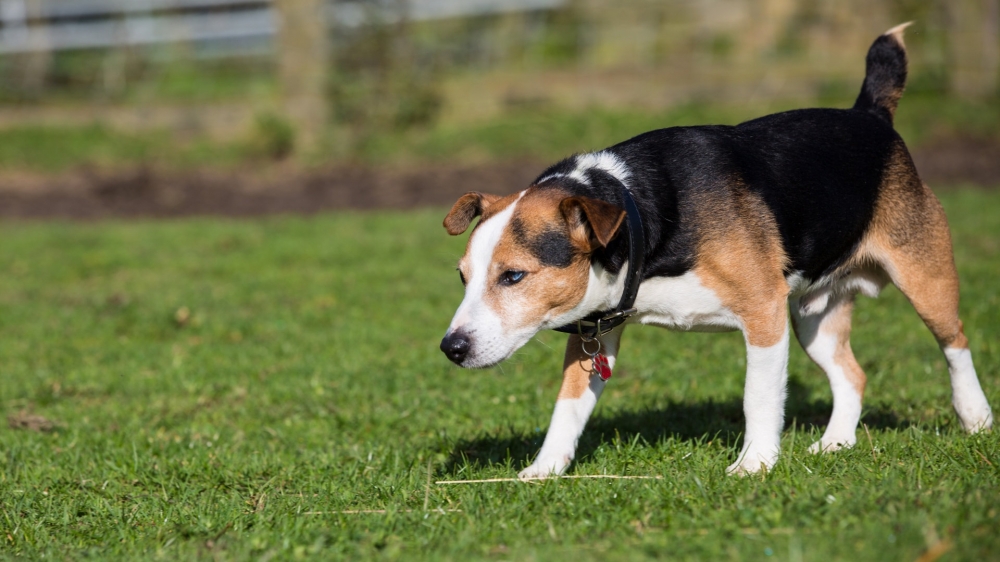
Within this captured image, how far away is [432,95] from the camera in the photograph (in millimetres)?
19875

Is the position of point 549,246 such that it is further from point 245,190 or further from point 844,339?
point 245,190

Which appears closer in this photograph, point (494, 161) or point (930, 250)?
point (930, 250)

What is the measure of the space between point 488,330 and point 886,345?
14.6ft

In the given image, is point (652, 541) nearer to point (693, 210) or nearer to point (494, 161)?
point (693, 210)

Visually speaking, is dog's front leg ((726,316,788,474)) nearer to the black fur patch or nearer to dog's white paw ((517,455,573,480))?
dog's white paw ((517,455,573,480))

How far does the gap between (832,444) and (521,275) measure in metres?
2.06

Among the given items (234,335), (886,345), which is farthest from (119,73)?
(886,345)

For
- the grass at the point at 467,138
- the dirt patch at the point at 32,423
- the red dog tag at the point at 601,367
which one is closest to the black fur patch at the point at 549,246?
the red dog tag at the point at 601,367

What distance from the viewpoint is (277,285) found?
10.8m

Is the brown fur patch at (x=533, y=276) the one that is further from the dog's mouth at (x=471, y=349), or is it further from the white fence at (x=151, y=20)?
the white fence at (x=151, y=20)

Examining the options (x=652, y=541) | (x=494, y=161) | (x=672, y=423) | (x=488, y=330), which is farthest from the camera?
(x=494, y=161)

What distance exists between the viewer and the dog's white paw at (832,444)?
5143mm

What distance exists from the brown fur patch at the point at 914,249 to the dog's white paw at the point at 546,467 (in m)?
2.10

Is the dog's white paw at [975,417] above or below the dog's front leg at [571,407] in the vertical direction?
below
